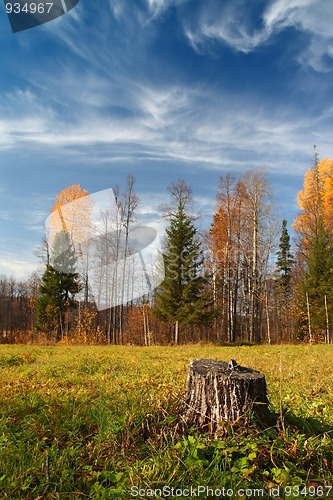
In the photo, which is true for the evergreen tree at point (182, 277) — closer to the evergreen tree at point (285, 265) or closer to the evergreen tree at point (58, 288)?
the evergreen tree at point (58, 288)

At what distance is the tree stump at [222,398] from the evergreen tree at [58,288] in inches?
1026

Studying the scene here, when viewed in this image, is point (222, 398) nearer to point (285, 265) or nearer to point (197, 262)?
point (197, 262)

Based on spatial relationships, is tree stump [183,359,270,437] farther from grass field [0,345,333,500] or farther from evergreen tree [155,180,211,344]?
evergreen tree [155,180,211,344]

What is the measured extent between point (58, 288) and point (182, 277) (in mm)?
10661

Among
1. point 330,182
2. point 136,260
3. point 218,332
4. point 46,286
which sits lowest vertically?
point 218,332

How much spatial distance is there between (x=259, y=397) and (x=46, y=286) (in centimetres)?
2750

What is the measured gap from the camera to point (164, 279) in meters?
25.2

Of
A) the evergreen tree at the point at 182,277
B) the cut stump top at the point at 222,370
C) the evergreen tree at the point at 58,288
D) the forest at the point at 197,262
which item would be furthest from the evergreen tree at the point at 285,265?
the cut stump top at the point at 222,370

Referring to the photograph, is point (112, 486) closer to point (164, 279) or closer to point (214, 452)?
point (214, 452)

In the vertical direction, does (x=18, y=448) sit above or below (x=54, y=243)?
below

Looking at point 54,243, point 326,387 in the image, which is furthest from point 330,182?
point 326,387

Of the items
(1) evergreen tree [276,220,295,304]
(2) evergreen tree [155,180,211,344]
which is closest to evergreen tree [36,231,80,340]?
(2) evergreen tree [155,180,211,344]

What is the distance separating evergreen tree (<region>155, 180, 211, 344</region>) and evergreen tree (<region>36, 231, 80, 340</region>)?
329 inches

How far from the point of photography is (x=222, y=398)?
3076mm
